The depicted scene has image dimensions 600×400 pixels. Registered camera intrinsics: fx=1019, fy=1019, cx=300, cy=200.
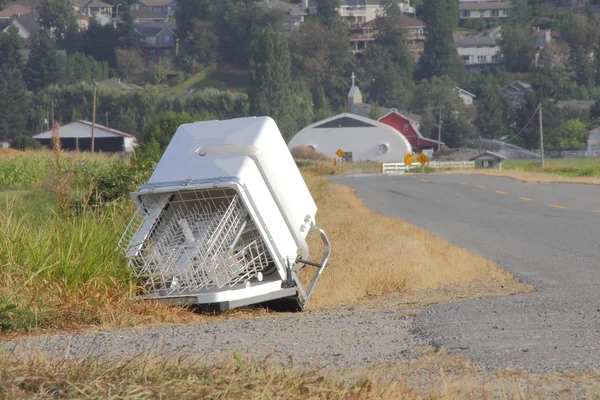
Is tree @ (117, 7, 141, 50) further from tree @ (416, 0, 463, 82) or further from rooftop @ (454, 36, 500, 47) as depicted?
rooftop @ (454, 36, 500, 47)

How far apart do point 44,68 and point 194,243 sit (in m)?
130

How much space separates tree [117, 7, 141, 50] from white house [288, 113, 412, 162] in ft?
220

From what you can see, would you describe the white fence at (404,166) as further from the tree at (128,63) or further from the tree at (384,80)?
the tree at (128,63)

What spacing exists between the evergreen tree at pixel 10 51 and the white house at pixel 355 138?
49.1 m

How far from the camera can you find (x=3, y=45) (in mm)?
137125

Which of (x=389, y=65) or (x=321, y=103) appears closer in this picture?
(x=321, y=103)

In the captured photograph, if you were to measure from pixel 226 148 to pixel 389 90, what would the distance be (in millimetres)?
136560

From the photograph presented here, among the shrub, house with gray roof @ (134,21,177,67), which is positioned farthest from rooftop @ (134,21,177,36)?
the shrub

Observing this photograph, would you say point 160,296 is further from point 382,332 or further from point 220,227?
point 382,332

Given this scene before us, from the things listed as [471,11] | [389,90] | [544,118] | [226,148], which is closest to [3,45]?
[389,90]

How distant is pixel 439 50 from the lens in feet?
502

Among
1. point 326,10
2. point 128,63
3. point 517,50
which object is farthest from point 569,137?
point 128,63

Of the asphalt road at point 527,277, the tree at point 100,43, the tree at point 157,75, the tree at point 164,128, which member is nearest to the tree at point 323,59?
the tree at point 157,75

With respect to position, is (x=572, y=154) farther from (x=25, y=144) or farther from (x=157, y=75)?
(x=157, y=75)
